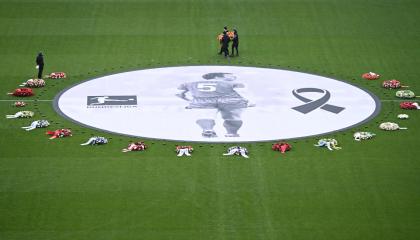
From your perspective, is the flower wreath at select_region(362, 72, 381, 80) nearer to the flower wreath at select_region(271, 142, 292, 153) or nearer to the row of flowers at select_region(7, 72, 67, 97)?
the flower wreath at select_region(271, 142, 292, 153)

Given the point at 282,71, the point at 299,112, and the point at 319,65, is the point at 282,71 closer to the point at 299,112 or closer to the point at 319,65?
the point at 319,65

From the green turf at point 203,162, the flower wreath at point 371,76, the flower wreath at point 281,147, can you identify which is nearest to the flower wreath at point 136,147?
the green turf at point 203,162

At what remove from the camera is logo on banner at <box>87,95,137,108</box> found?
49000 mm

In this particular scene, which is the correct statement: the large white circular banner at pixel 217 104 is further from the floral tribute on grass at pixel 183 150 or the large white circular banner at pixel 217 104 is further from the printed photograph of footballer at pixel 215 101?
the floral tribute on grass at pixel 183 150

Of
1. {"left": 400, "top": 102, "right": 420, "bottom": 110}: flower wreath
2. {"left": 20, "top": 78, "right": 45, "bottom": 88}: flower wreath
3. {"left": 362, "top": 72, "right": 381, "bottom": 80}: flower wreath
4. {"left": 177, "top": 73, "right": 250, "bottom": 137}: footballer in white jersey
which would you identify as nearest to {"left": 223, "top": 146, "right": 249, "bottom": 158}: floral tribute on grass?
{"left": 177, "top": 73, "right": 250, "bottom": 137}: footballer in white jersey

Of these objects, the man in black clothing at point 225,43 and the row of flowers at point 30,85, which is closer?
the row of flowers at point 30,85

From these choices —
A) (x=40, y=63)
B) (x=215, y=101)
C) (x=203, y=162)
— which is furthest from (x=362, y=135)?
(x=40, y=63)

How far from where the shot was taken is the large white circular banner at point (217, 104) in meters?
Result: 46.0

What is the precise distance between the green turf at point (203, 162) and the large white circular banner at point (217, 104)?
98 cm

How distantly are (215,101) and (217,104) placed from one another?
0.44 m

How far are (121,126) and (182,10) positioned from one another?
19.1 metres

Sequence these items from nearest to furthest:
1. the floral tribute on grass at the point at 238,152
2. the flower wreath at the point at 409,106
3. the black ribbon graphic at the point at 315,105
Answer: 1. the floral tribute on grass at the point at 238,152
2. the black ribbon graphic at the point at 315,105
3. the flower wreath at the point at 409,106

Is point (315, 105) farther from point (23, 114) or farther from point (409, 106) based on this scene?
point (23, 114)

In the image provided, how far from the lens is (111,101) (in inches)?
1949
